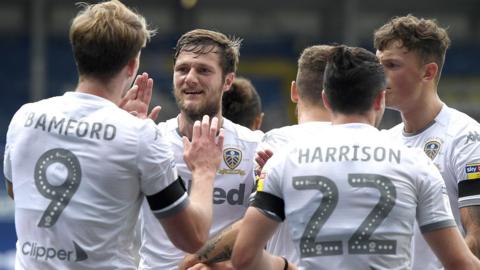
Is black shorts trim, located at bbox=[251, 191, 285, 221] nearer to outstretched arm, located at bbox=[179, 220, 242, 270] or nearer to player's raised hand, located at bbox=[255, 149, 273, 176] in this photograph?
player's raised hand, located at bbox=[255, 149, 273, 176]

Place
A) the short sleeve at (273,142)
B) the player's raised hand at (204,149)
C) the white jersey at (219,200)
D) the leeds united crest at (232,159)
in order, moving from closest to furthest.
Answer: the player's raised hand at (204,149) < the short sleeve at (273,142) < the white jersey at (219,200) < the leeds united crest at (232,159)

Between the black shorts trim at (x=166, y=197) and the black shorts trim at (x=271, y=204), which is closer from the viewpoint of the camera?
the black shorts trim at (x=271, y=204)

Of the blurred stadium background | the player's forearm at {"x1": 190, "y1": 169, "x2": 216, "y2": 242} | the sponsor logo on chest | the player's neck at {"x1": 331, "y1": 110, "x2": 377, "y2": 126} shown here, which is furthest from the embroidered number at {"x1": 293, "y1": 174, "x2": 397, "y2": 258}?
the blurred stadium background

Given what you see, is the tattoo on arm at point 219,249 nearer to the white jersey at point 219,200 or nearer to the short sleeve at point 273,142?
the white jersey at point 219,200

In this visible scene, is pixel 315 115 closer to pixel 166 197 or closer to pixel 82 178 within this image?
pixel 166 197

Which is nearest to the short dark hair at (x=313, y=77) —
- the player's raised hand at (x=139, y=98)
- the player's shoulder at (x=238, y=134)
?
the player's shoulder at (x=238, y=134)

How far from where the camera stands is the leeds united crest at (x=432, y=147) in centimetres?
552

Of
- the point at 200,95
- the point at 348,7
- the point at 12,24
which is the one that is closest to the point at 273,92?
the point at 348,7

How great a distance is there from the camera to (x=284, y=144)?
5.38 metres

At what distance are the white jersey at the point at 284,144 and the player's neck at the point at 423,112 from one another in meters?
0.70

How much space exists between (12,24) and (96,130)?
55.4 feet

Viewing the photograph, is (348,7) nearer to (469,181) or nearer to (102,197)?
(469,181)

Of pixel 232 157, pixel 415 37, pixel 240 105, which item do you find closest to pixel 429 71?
pixel 415 37

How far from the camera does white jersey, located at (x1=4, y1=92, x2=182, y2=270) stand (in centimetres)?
413
